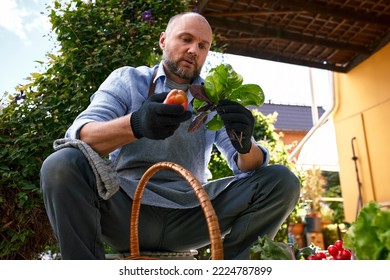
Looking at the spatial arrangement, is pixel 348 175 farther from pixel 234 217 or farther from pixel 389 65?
pixel 234 217

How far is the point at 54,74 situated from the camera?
8.41 feet

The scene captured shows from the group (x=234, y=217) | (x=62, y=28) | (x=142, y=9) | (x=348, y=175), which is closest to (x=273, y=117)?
(x=142, y=9)

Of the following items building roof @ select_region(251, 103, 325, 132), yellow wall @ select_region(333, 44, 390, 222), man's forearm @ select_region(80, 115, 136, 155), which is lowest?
man's forearm @ select_region(80, 115, 136, 155)

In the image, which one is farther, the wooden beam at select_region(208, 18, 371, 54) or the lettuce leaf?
the wooden beam at select_region(208, 18, 371, 54)

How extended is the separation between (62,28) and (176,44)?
40.7 inches

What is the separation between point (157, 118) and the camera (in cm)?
141

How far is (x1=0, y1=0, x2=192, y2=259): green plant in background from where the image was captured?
2.29m

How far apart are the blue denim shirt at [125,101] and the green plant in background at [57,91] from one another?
550mm

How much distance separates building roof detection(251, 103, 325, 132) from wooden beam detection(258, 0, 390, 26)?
32.3 ft

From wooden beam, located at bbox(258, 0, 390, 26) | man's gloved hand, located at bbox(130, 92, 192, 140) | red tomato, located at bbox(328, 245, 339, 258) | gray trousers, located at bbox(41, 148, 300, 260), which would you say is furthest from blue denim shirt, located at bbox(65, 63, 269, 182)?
wooden beam, located at bbox(258, 0, 390, 26)

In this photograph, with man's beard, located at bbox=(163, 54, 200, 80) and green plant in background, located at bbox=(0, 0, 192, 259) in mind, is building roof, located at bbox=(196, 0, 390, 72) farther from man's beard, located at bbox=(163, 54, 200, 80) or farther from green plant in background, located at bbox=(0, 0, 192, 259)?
man's beard, located at bbox=(163, 54, 200, 80)

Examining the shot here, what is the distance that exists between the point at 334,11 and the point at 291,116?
1147 cm

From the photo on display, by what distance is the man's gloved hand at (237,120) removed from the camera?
1.53 metres

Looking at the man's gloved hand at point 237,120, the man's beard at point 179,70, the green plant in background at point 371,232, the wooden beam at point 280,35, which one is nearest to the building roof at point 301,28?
the wooden beam at point 280,35
